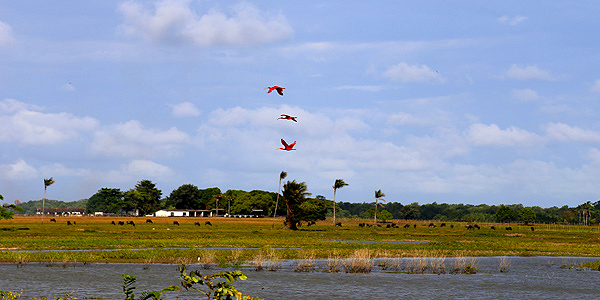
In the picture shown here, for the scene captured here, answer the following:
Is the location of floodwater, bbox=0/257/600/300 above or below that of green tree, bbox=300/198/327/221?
below

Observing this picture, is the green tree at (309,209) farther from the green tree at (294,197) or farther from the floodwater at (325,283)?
the floodwater at (325,283)

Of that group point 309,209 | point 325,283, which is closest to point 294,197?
point 309,209

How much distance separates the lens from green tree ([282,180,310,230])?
104 meters

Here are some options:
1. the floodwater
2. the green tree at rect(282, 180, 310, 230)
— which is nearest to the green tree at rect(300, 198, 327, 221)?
the green tree at rect(282, 180, 310, 230)

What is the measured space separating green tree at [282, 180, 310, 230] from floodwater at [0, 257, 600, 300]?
2314 inches

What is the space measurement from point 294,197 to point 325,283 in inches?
2685

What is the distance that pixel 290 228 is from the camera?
107 metres

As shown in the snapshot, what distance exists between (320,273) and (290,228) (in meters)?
66.9

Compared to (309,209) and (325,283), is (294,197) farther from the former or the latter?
(325,283)

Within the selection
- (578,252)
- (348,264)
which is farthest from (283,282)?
(578,252)

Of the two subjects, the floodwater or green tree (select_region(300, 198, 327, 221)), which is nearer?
the floodwater

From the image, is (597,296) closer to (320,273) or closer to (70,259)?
(320,273)

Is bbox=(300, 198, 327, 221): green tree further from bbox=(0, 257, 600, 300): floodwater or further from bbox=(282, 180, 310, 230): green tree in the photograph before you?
bbox=(0, 257, 600, 300): floodwater

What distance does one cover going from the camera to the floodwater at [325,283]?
3152cm
